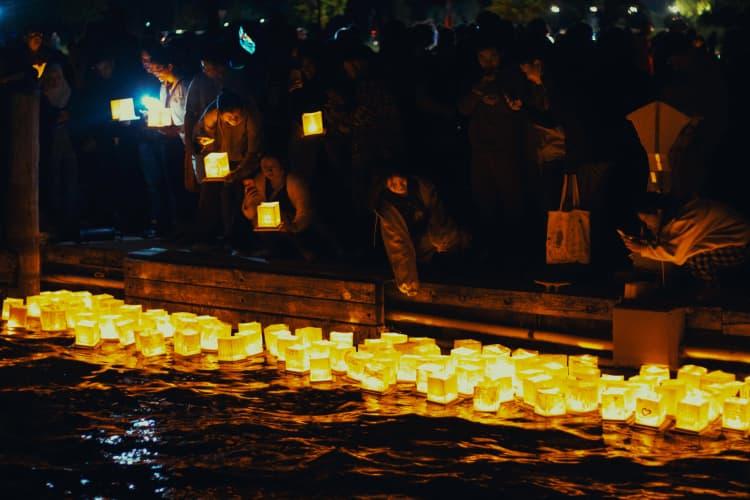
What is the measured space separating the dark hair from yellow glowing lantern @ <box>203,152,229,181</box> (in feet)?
1.61

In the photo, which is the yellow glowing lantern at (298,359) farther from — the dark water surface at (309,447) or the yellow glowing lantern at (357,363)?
the yellow glowing lantern at (357,363)

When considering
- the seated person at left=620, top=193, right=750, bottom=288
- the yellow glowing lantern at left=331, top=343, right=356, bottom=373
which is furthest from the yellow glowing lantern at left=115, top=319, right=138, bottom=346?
the seated person at left=620, top=193, right=750, bottom=288

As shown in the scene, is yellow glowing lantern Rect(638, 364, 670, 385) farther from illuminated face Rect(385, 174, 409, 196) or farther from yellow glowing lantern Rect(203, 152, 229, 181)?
yellow glowing lantern Rect(203, 152, 229, 181)

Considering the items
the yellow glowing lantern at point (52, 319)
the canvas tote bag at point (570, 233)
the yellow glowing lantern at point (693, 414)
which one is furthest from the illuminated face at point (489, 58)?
the yellow glowing lantern at point (52, 319)

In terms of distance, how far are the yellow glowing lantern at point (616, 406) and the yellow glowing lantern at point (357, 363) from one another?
1.82 metres

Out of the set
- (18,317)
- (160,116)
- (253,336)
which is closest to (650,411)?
(253,336)

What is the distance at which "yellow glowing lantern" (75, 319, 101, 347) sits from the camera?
990 cm

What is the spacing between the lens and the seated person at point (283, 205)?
413 inches

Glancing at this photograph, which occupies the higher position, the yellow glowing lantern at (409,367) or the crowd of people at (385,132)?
the crowd of people at (385,132)

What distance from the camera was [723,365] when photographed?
7.84 m

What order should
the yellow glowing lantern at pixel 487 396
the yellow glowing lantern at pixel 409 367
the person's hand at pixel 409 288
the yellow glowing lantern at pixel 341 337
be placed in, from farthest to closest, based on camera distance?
the person's hand at pixel 409 288 → the yellow glowing lantern at pixel 341 337 → the yellow glowing lantern at pixel 409 367 → the yellow glowing lantern at pixel 487 396

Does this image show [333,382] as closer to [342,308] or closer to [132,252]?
[342,308]

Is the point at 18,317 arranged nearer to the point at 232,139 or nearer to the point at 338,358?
the point at 232,139

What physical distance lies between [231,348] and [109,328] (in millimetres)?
1423
